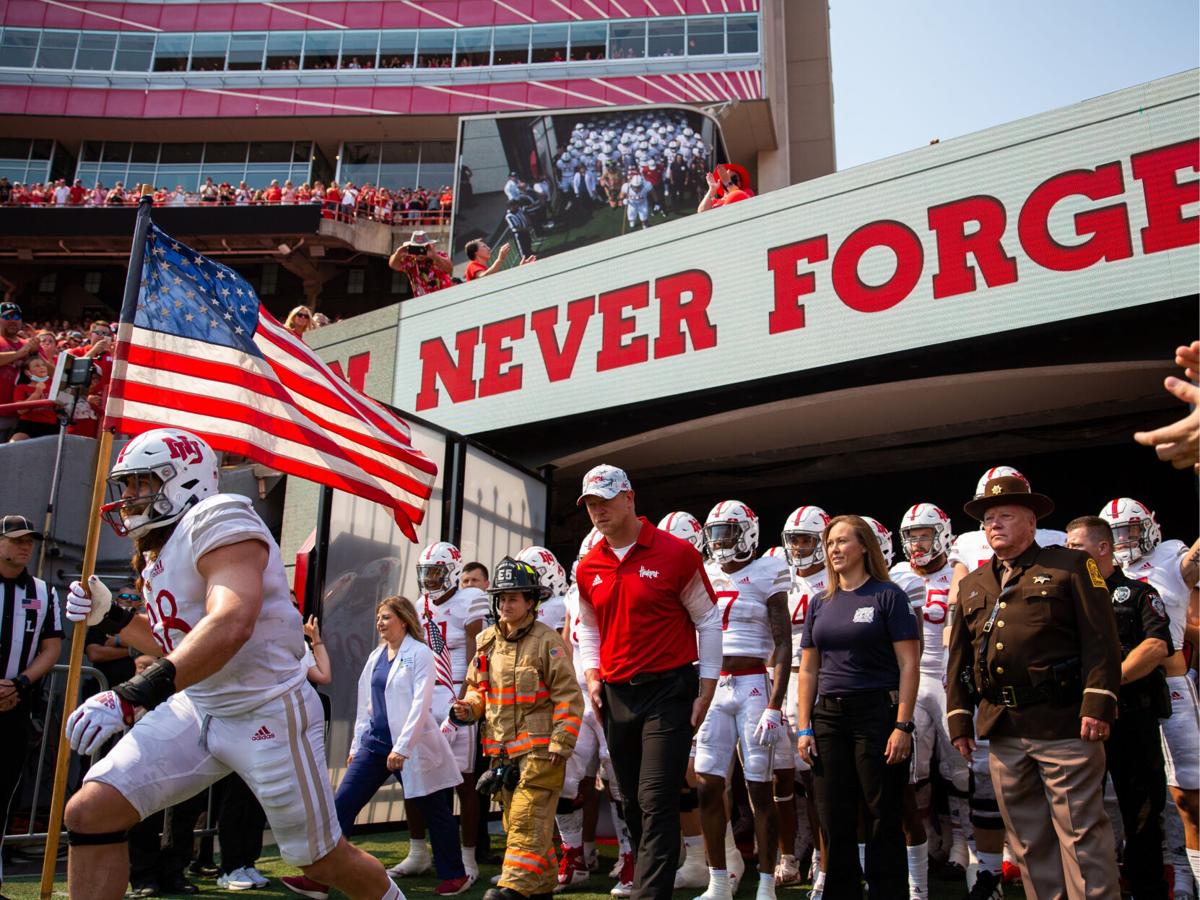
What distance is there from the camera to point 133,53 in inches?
1630

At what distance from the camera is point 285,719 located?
14.3 feet

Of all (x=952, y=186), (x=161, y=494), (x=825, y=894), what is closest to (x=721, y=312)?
(x=952, y=186)

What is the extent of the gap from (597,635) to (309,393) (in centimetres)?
420

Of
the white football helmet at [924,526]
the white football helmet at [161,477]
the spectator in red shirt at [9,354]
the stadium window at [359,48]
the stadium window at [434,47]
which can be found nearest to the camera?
the white football helmet at [161,477]

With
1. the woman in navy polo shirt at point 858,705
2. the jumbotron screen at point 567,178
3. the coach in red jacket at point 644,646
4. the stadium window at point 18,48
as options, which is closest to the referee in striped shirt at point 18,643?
the coach in red jacket at point 644,646

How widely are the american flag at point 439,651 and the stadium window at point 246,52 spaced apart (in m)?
37.2

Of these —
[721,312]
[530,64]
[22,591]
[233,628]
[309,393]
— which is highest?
[530,64]

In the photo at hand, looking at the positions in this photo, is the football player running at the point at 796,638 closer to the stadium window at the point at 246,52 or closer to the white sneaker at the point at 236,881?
the white sneaker at the point at 236,881

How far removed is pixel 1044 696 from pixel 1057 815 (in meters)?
0.55

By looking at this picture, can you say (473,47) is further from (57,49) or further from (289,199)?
(57,49)

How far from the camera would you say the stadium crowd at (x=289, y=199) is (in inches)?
1361

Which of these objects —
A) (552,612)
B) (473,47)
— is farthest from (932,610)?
(473,47)

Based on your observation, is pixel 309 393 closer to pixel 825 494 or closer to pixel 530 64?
pixel 825 494

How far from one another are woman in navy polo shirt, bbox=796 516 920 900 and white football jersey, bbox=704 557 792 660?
131 centimetres
